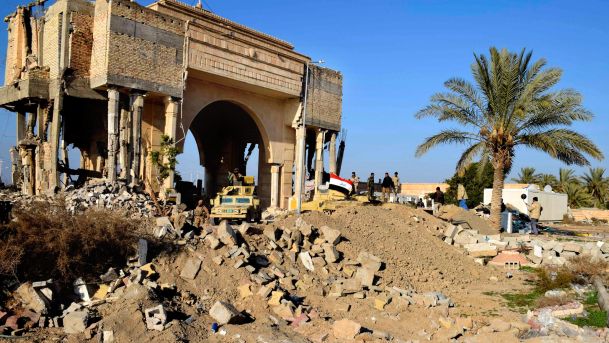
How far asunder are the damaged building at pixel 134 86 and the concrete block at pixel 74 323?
8622 millimetres

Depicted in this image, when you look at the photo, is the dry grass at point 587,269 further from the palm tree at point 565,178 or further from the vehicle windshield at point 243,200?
the palm tree at point 565,178

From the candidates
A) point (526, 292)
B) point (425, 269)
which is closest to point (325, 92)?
point (425, 269)

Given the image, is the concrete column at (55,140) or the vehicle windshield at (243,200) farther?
the vehicle windshield at (243,200)

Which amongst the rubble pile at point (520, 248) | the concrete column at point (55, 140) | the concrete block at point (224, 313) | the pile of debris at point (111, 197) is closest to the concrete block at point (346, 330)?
the concrete block at point (224, 313)

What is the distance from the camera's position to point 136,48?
58.2ft

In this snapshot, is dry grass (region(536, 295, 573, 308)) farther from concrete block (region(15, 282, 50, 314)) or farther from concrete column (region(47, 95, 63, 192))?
concrete column (region(47, 95, 63, 192))

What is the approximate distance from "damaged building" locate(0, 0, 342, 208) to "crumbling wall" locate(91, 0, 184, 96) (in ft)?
0.11

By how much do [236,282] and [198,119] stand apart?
713 inches

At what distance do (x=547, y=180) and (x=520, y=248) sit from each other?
3601cm

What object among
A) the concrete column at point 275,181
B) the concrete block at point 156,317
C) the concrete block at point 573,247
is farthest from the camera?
the concrete column at point 275,181

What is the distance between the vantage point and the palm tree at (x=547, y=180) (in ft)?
161

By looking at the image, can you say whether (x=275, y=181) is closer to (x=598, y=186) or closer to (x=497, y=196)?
(x=497, y=196)

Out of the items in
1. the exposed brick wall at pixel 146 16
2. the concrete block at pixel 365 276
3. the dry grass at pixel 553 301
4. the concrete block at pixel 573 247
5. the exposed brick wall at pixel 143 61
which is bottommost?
the dry grass at pixel 553 301

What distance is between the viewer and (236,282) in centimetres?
1121
